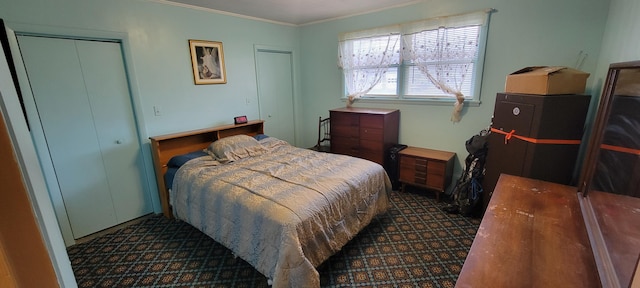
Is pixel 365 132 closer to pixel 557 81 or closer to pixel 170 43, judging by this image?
pixel 557 81

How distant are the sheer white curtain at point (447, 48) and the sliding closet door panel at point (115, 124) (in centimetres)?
332

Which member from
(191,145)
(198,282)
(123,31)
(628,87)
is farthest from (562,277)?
(123,31)

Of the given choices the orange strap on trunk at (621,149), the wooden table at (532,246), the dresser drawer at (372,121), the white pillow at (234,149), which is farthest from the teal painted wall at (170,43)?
the orange strap on trunk at (621,149)

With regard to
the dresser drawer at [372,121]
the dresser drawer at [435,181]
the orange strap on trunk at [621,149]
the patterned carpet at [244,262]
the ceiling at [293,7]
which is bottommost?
the patterned carpet at [244,262]

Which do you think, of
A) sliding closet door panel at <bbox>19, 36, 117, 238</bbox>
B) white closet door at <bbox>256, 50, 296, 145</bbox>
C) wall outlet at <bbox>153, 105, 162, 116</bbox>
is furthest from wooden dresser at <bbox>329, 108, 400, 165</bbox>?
sliding closet door panel at <bbox>19, 36, 117, 238</bbox>

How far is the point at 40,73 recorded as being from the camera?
7.44 ft

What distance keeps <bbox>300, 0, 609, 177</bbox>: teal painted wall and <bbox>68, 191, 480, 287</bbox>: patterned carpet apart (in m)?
1.12

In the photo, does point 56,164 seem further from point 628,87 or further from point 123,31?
point 628,87

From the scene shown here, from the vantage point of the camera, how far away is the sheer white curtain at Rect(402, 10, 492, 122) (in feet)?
9.64

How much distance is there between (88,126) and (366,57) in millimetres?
3354

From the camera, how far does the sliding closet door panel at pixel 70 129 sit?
2.27 meters

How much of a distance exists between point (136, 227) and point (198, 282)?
1340 mm

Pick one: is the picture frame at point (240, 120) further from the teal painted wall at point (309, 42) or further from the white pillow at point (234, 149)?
the white pillow at point (234, 149)

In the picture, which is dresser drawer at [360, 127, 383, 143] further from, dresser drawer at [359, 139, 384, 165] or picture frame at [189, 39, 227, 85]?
picture frame at [189, 39, 227, 85]
